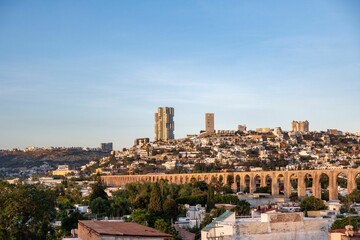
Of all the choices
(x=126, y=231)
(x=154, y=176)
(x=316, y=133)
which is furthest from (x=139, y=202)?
(x=316, y=133)

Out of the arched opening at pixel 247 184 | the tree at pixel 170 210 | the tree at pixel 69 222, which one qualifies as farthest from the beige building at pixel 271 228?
the arched opening at pixel 247 184

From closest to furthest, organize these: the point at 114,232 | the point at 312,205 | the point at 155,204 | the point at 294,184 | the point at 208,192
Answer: the point at 114,232 → the point at 155,204 → the point at 312,205 → the point at 208,192 → the point at 294,184

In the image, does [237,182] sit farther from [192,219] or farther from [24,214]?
[24,214]

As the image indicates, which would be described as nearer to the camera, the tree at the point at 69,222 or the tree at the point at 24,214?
the tree at the point at 24,214

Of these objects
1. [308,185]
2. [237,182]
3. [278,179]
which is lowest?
[308,185]

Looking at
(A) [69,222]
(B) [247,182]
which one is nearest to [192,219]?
(A) [69,222]

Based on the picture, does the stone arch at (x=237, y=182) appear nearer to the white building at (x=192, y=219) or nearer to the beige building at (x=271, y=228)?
the white building at (x=192, y=219)

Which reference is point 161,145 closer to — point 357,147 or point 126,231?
point 357,147
